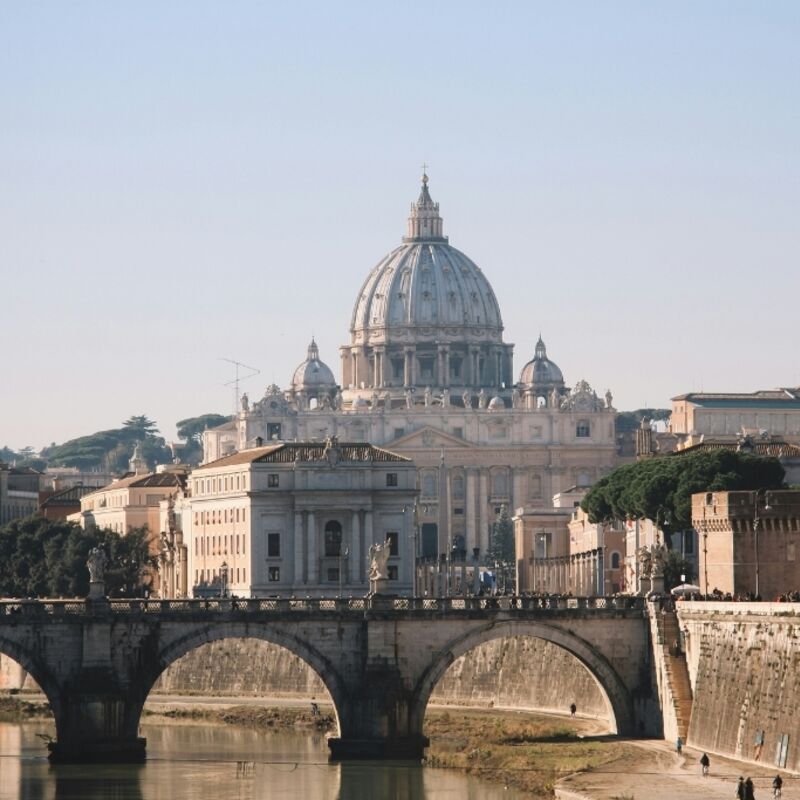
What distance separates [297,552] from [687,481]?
89.0 ft

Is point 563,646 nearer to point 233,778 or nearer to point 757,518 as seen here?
point 757,518

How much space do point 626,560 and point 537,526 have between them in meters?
43.4

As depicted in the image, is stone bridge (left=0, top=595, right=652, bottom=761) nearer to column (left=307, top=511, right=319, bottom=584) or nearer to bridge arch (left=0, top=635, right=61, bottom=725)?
bridge arch (left=0, top=635, right=61, bottom=725)

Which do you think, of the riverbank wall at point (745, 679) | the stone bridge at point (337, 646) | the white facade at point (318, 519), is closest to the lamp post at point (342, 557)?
the white facade at point (318, 519)

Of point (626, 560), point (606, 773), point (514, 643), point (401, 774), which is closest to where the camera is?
point (606, 773)

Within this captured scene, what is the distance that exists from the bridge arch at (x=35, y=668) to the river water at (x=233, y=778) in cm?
178

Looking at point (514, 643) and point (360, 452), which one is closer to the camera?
point (514, 643)

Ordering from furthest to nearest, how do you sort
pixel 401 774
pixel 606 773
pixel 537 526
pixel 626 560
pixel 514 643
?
pixel 537 526
pixel 626 560
pixel 514 643
pixel 401 774
pixel 606 773

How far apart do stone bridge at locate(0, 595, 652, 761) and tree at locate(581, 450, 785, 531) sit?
2617 cm

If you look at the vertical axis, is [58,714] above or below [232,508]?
below

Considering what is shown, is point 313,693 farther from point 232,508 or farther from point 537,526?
point 537,526

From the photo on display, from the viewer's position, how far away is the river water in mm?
87938

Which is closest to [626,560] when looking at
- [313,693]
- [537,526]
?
[313,693]

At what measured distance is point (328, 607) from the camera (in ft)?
316
